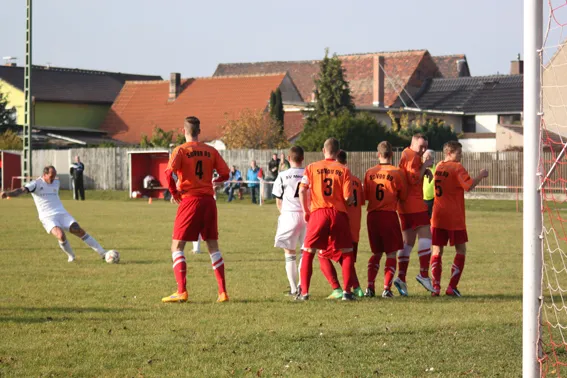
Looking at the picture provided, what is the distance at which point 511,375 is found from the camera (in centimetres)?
713

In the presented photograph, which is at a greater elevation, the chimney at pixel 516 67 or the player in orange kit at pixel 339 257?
the chimney at pixel 516 67

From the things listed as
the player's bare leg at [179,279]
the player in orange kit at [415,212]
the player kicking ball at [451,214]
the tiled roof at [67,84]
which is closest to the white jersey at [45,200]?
the player's bare leg at [179,279]

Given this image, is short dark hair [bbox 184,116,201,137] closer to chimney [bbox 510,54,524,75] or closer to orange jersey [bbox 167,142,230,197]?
orange jersey [bbox 167,142,230,197]

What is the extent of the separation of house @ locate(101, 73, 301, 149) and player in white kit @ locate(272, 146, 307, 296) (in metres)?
51.7

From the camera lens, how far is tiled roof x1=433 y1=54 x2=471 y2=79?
281 feet

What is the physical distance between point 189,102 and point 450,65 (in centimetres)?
2865

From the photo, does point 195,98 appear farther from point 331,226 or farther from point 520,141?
point 331,226

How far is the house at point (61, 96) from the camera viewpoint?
7550cm

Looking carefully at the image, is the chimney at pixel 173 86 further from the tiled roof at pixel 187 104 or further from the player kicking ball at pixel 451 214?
the player kicking ball at pixel 451 214

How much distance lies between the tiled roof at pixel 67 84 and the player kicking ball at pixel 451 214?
2565 inches

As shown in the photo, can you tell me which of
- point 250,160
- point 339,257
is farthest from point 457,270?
point 250,160

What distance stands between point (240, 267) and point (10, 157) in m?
37.1

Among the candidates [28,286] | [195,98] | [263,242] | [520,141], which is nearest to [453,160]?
[28,286]

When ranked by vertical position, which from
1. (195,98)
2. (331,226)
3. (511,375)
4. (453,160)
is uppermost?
(195,98)
